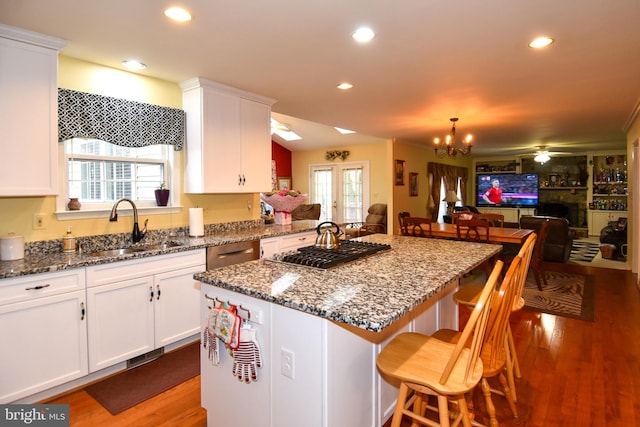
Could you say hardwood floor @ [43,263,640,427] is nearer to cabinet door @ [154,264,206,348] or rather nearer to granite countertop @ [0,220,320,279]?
cabinet door @ [154,264,206,348]

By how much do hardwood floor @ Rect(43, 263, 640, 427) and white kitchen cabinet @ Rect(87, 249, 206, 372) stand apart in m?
0.36

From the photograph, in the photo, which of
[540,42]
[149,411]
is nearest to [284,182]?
[540,42]

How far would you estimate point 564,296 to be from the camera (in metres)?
4.35

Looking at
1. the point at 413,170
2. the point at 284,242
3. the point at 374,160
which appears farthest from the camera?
the point at 374,160

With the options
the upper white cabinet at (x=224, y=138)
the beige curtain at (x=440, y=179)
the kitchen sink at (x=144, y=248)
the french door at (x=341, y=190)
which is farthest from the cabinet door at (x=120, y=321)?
the beige curtain at (x=440, y=179)

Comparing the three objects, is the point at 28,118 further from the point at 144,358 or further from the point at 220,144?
the point at 144,358

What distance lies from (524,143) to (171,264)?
763 centimetres

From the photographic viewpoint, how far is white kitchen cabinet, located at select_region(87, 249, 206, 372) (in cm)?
237

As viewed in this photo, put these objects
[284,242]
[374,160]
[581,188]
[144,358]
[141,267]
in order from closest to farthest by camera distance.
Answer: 1. [141,267]
2. [144,358]
3. [284,242]
4. [374,160]
5. [581,188]

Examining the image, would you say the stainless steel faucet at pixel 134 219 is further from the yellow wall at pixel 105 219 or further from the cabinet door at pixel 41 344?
the cabinet door at pixel 41 344

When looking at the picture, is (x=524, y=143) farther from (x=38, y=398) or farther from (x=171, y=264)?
(x=38, y=398)

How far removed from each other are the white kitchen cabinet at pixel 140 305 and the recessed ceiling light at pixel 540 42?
286 cm

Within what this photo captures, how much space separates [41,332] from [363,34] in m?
2.65

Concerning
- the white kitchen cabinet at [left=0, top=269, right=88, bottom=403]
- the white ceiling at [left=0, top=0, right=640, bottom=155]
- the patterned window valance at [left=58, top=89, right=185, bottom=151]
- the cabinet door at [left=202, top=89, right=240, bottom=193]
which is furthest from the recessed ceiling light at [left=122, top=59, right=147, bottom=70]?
the white kitchen cabinet at [left=0, top=269, right=88, bottom=403]
